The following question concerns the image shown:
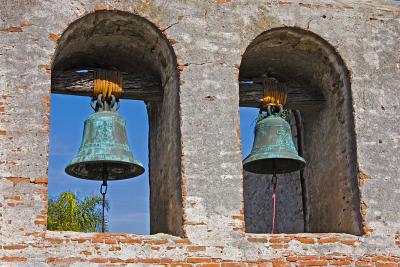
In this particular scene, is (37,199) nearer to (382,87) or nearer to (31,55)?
(31,55)

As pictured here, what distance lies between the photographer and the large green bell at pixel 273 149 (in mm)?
6793

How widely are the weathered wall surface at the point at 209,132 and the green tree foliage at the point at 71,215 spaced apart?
8.33 metres

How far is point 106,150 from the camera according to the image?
6.43 metres

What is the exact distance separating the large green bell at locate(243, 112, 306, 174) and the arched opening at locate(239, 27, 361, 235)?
337 millimetres

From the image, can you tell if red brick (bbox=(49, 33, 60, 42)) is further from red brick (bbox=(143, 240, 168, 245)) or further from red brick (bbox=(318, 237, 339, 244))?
red brick (bbox=(318, 237, 339, 244))

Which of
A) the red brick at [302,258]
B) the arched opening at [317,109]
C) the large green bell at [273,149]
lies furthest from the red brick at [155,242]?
the arched opening at [317,109]

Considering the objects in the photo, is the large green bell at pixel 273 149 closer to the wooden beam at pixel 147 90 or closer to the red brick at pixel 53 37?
the wooden beam at pixel 147 90

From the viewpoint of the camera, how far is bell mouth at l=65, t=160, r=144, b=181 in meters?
6.75

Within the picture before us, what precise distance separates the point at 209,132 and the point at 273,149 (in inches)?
25.7

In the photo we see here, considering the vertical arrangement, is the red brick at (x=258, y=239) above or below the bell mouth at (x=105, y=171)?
below

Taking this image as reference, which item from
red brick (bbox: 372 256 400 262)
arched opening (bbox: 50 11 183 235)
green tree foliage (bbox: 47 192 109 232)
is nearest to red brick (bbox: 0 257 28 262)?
arched opening (bbox: 50 11 183 235)

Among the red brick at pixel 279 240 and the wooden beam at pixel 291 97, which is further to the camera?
the wooden beam at pixel 291 97

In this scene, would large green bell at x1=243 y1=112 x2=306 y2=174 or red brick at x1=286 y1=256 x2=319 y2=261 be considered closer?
red brick at x1=286 y1=256 x2=319 y2=261

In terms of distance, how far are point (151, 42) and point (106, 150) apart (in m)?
1.07
